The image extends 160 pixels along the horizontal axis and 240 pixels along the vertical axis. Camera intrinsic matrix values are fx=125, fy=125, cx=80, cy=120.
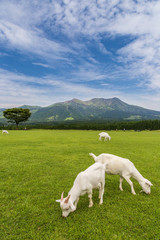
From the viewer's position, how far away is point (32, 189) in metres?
6.82

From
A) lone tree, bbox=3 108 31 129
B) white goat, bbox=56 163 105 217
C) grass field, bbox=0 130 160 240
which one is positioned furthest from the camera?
lone tree, bbox=3 108 31 129

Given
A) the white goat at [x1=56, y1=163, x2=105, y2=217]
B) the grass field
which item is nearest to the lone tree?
the grass field

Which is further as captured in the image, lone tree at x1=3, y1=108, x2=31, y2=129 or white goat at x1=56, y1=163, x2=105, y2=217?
lone tree at x1=3, y1=108, x2=31, y2=129

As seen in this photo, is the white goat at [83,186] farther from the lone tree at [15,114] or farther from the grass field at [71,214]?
the lone tree at [15,114]

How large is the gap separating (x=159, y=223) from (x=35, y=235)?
14.4 feet

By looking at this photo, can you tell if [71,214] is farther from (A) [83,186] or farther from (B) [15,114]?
(B) [15,114]

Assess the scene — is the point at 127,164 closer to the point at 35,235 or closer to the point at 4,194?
the point at 35,235

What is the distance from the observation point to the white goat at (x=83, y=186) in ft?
15.0

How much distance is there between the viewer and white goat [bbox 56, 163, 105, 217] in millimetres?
4570

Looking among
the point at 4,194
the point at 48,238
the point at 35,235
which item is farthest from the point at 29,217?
the point at 4,194

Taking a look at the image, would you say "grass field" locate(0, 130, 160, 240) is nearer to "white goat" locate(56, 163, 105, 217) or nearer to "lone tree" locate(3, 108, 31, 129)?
"white goat" locate(56, 163, 105, 217)

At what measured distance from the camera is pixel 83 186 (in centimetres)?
514

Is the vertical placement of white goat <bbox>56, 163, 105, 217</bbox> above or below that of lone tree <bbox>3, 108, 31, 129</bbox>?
below

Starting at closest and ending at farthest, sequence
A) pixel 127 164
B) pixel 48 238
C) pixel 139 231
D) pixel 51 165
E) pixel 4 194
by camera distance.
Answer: pixel 48 238
pixel 139 231
pixel 4 194
pixel 127 164
pixel 51 165
